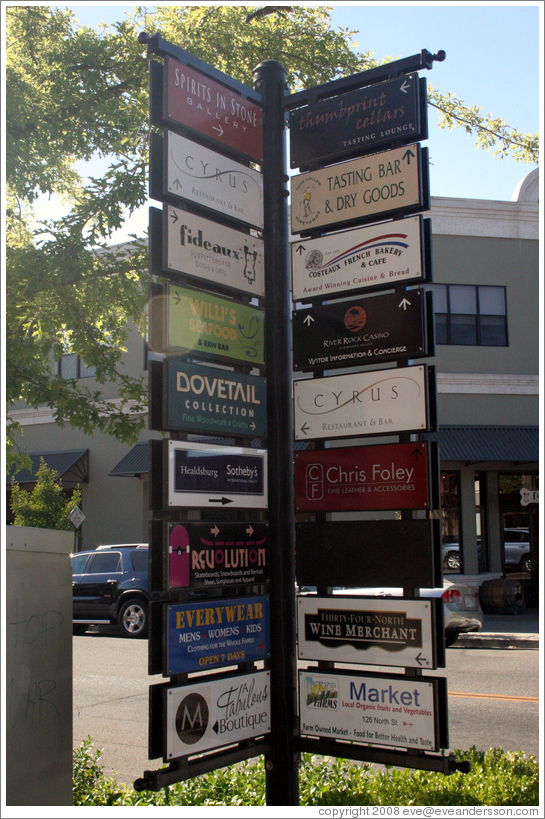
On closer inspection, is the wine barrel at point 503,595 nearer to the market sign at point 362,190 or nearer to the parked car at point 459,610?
the parked car at point 459,610

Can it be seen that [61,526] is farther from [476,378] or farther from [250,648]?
[250,648]

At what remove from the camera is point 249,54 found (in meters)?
9.11

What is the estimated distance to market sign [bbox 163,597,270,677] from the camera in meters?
4.39

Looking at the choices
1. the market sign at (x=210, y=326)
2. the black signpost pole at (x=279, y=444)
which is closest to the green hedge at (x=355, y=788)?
the black signpost pole at (x=279, y=444)

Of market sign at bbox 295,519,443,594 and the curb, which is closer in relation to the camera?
market sign at bbox 295,519,443,594

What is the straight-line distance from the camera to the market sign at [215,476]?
4551 mm

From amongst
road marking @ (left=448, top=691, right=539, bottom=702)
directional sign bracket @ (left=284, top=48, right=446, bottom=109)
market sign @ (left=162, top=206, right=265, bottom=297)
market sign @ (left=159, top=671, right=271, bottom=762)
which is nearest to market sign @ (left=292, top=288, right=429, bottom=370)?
market sign @ (left=162, top=206, right=265, bottom=297)

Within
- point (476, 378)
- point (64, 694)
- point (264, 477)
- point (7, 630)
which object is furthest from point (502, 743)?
point (476, 378)

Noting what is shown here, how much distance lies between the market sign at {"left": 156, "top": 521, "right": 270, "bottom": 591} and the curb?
1150cm

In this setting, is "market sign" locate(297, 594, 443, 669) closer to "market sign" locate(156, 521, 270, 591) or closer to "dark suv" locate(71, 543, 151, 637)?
"market sign" locate(156, 521, 270, 591)

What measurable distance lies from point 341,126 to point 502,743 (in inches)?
240

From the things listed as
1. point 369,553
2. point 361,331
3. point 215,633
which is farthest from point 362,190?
point 215,633

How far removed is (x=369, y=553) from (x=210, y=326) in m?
1.76

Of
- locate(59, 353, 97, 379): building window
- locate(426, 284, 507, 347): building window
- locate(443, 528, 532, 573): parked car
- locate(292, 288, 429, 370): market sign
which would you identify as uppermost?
locate(426, 284, 507, 347): building window
